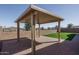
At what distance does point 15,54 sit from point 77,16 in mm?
1859

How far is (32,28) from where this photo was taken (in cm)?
816

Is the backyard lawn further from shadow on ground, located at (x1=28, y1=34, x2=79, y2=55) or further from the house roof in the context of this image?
the house roof

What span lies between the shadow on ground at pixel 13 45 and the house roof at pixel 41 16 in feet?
1.78

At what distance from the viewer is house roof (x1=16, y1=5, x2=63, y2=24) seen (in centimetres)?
809

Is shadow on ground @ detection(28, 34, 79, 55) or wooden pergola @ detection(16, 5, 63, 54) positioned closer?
wooden pergola @ detection(16, 5, 63, 54)

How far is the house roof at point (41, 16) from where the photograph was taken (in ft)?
26.5

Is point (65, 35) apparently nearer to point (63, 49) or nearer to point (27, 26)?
point (63, 49)

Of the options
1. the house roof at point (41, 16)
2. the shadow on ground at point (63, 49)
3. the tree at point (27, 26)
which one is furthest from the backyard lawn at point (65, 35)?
the tree at point (27, 26)

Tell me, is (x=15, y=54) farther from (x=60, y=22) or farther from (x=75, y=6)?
(x=75, y=6)

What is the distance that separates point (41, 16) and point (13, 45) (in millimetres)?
1092

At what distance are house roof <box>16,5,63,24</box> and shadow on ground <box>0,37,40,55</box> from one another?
0.54 metres

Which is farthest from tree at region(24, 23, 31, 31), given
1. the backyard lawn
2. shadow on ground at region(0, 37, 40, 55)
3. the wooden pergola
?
the backyard lawn

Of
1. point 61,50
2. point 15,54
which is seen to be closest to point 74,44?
point 61,50
